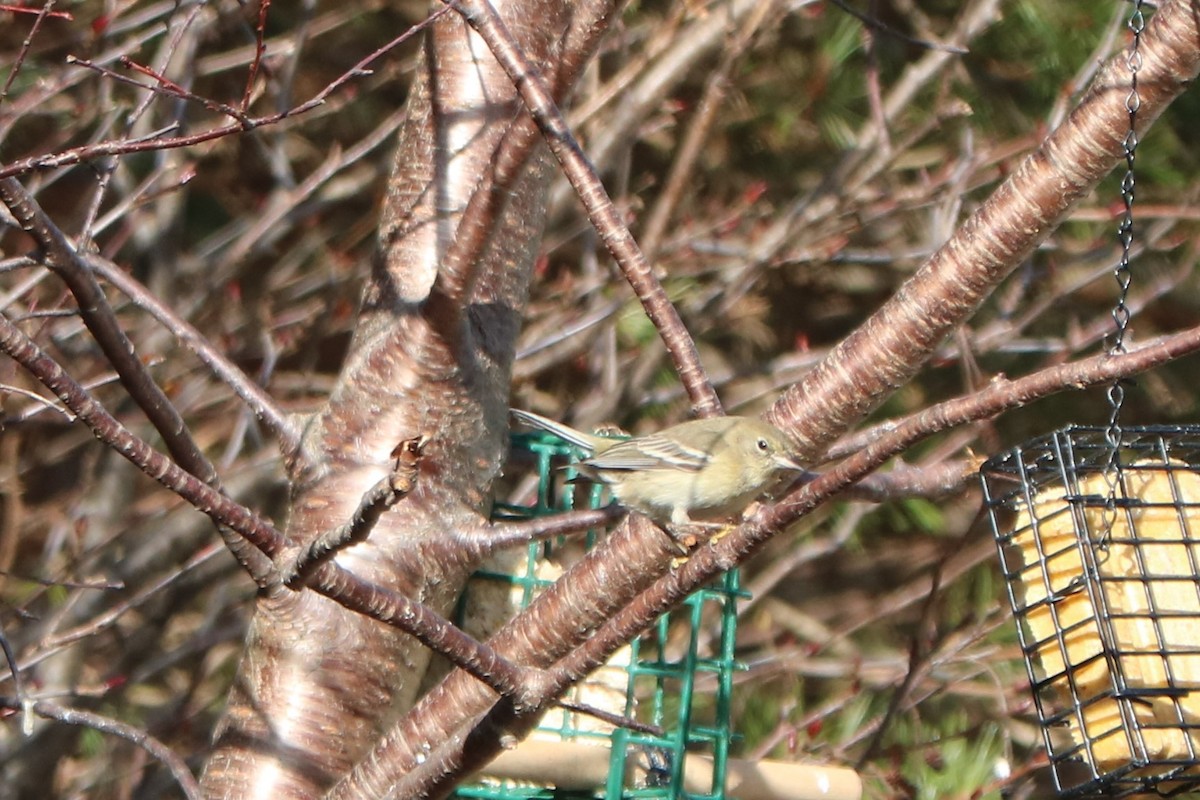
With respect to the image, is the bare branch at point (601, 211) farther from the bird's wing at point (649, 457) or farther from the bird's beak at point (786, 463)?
the bird's wing at point (649, 457)

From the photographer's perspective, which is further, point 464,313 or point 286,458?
point 286,458

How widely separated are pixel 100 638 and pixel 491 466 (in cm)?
263

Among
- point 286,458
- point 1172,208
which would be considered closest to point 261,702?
point 286,458

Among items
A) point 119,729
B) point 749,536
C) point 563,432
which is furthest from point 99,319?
point 563,432

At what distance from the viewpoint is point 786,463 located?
3.16 metres

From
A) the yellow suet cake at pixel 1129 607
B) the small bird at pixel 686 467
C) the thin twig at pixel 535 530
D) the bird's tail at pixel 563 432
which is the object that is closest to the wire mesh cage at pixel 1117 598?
the yellow suet cake at pixel 1129 607

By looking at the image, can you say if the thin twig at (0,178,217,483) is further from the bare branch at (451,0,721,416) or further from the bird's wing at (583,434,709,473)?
the bird's wing at (583,434,709,473)

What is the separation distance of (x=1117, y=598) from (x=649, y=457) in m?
1.20

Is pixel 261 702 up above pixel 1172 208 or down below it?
below

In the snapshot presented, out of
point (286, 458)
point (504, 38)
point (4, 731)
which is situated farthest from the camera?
point (4, 731)

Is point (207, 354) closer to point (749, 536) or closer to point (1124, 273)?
point (749, 536)

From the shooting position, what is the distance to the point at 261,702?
3133 mm

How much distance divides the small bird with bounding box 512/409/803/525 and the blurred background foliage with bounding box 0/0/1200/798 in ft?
3.36

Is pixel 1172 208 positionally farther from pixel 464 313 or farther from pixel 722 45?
pixel 464 313
